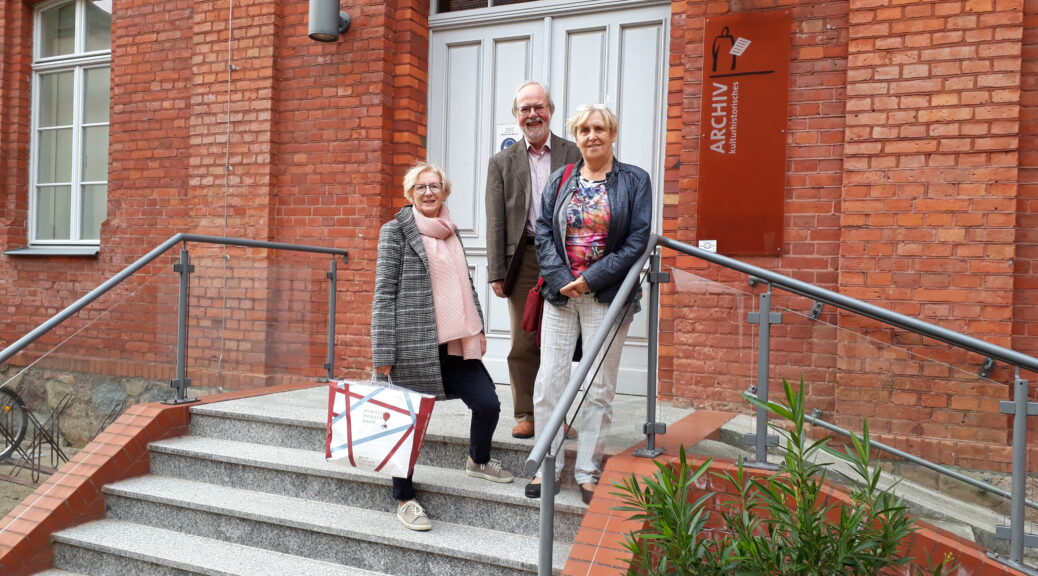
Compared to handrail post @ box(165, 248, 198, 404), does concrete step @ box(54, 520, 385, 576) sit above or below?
below

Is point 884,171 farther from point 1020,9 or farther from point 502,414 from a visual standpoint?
point 502,414

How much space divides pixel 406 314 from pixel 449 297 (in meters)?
0.21

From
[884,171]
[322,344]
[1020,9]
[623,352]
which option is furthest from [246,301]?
[1020,9]

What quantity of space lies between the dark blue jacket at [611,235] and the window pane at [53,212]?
236 inches

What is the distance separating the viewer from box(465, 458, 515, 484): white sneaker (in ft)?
13.2

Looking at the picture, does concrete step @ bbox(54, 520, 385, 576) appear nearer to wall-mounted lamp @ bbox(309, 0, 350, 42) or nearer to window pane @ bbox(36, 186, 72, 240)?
wall-mounted lamp @ bbox(309, 0, 350, 42)

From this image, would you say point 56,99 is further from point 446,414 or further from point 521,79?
point 446,414

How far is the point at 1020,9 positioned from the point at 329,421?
399cm

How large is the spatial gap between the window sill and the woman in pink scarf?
460 cm

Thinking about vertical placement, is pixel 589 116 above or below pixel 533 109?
below

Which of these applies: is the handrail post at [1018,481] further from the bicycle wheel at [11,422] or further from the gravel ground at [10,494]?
the bicycle wheel at [11,422]

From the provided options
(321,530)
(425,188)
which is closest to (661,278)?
(425,188)

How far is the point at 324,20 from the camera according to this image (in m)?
6.00

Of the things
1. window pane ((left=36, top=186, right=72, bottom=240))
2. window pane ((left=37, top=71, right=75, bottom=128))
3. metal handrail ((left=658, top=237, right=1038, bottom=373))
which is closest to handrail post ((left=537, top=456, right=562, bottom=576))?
metal handrail ((left=658, top=237, right=1038, bottom=373))
